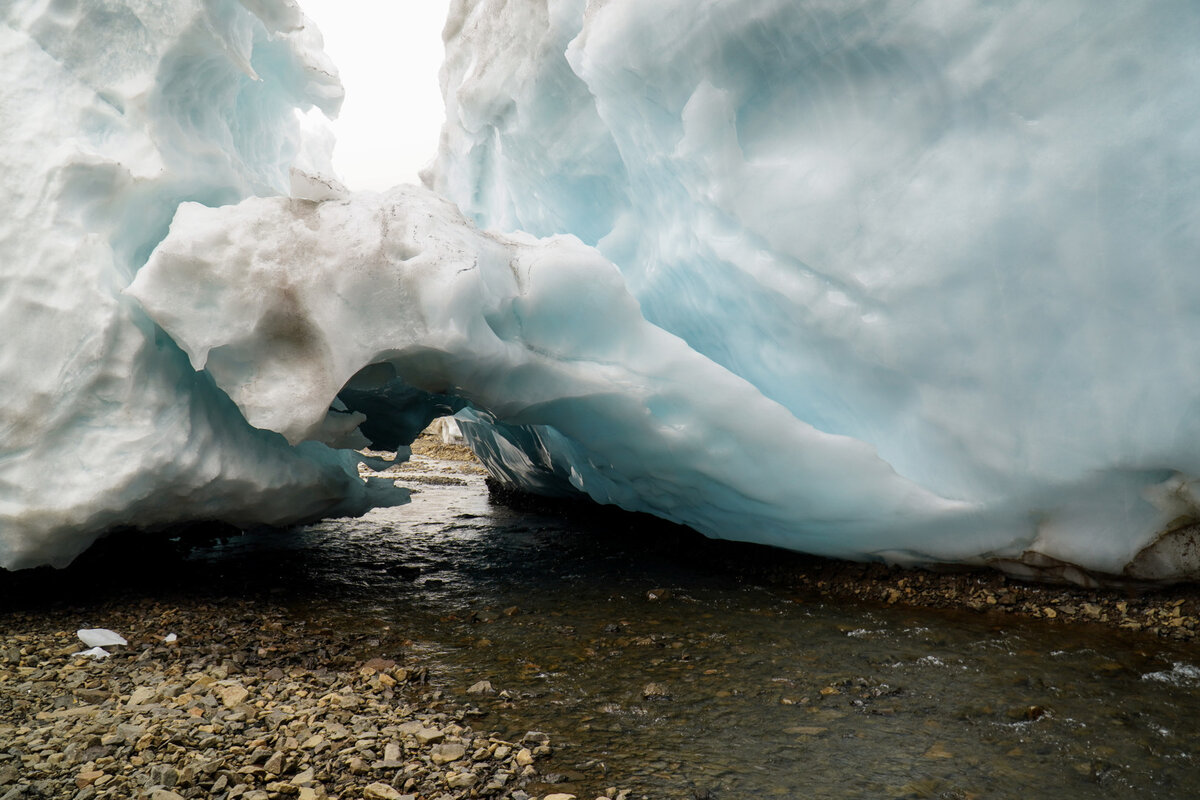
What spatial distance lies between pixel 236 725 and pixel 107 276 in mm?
2911

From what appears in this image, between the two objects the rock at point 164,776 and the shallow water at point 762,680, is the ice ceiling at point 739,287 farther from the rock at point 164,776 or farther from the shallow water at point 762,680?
the rock at point 164,776

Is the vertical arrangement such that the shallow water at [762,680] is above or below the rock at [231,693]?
above

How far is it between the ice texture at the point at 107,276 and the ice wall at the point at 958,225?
2856mm

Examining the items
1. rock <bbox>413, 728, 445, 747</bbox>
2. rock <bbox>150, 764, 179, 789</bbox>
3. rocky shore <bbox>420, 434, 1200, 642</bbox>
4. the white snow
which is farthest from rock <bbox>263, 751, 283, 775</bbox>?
rocky shore <bbox>420, 434, 1200, 642</bbox>

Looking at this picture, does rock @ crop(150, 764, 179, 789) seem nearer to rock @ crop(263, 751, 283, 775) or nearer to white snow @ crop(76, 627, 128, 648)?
rock @ crop(263, 751, 283, 775)

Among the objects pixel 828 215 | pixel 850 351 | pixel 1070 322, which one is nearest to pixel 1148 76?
pixel 1070 322

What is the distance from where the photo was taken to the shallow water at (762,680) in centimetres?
298

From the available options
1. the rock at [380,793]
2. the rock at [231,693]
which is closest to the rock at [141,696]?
the rock at [231,693]

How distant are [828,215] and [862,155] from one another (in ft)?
1.29

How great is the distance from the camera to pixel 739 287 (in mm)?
5395

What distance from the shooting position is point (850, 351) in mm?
4867

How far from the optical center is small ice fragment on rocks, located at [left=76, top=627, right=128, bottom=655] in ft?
13.9

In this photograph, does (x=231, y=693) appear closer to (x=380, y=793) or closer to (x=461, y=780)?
(x=380, y=793)

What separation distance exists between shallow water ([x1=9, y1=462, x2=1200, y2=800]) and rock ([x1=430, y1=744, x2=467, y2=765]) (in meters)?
0.31
